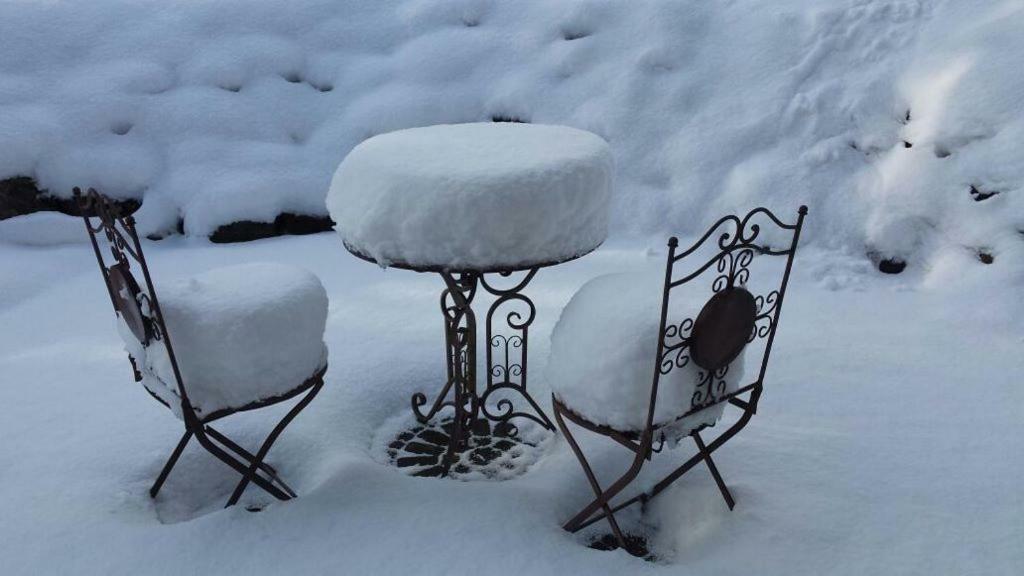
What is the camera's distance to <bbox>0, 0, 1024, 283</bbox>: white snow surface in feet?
13.5

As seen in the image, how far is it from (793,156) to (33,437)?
14.1ft

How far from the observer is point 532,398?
2822 millimetres

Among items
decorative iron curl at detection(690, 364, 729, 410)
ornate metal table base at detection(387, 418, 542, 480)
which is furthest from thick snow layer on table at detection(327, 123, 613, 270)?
ornate metal table base at detection(387, 418, 542, 480)

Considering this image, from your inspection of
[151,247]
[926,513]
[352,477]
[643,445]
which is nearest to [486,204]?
[643,445]

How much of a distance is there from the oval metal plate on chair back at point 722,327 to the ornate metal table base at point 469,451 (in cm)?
94

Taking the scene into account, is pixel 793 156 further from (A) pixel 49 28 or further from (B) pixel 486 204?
(A) pixel 49 28

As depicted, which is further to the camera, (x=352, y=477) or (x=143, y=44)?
(x=143, y=44)

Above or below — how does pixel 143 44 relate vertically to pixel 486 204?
above

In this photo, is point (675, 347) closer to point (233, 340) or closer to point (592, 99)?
point (233, 340)

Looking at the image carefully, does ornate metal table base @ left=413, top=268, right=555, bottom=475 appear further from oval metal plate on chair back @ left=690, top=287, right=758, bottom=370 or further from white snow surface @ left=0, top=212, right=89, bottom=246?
white snow surface @ left=0, top=212, right=89, bottom=246

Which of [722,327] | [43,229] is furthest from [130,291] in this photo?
[43,229]

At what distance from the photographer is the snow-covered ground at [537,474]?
1981mm

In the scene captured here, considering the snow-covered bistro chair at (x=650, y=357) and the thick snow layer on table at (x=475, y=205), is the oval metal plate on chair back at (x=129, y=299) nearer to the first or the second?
the thick snow layer on table at (x=475, y=205)

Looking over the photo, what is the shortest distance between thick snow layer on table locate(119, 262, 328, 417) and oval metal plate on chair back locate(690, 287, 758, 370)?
1.13m
